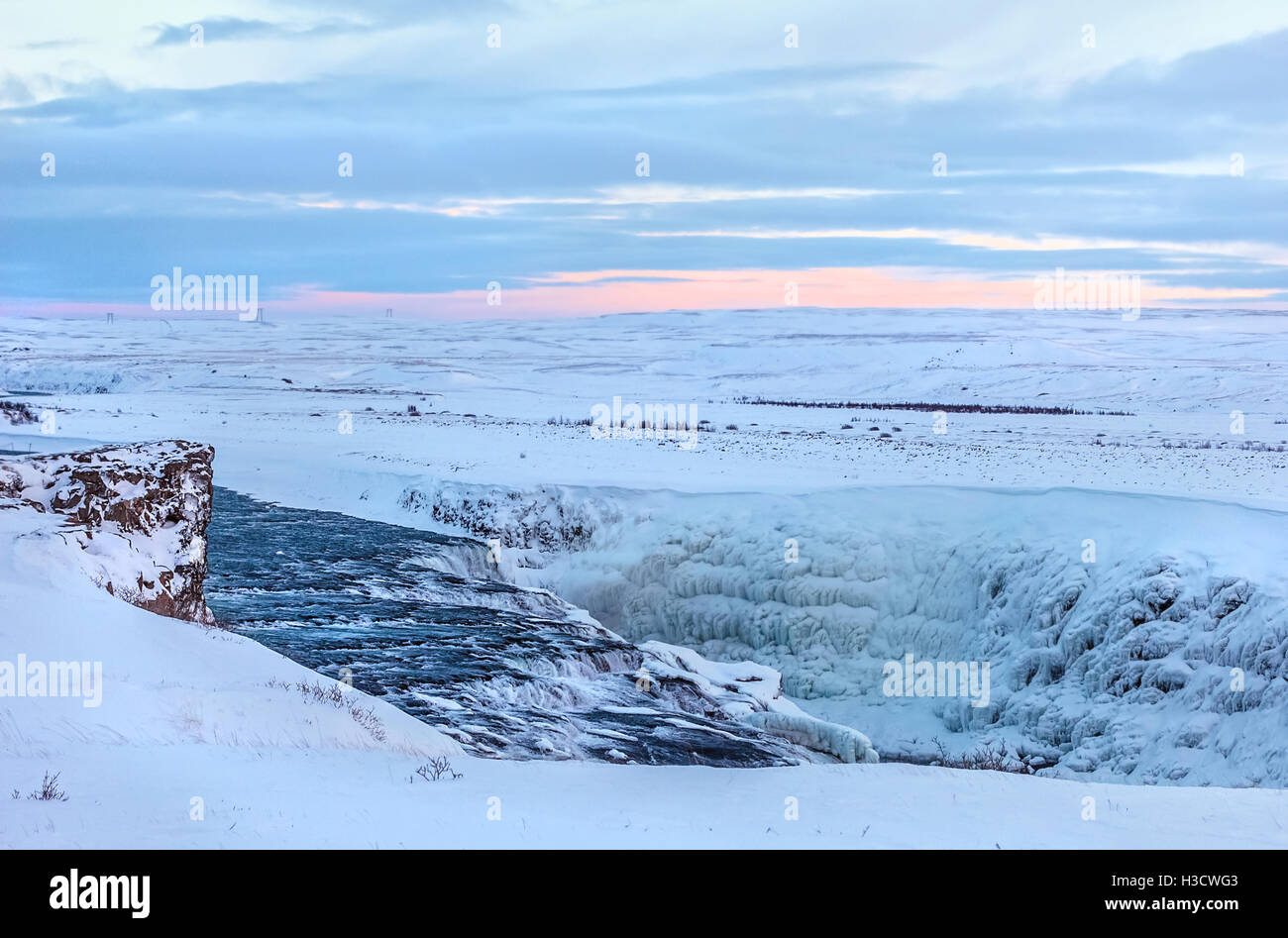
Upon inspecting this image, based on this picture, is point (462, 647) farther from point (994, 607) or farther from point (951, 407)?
point (951, 407)

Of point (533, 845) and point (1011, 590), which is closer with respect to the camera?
point (533, 845)

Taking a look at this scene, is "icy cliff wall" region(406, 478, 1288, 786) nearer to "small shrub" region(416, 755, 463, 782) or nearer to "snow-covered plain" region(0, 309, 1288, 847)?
"snow-covered plain" region(0, 309, 1288, 847)

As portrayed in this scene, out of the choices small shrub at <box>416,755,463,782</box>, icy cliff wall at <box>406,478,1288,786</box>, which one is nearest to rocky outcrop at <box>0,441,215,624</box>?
small shrub at <box>416,755,463,782</box>

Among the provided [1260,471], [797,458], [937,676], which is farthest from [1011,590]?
[797,458]

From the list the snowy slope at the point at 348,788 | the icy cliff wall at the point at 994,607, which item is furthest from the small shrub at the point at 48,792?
the icy cliff wall at the point at 994,607

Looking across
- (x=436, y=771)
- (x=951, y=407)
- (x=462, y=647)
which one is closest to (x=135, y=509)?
(x=462, y=647)

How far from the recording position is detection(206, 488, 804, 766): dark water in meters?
10.6

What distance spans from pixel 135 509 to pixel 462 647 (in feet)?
13.1

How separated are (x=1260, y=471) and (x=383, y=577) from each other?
17.0 m

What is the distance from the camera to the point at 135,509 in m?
12.2

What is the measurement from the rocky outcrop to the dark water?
Result: 147 centimetres

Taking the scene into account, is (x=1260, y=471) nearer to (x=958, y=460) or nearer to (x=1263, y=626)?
(x=958, y=460)

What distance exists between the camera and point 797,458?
2775 cm

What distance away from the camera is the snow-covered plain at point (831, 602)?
6754mm
